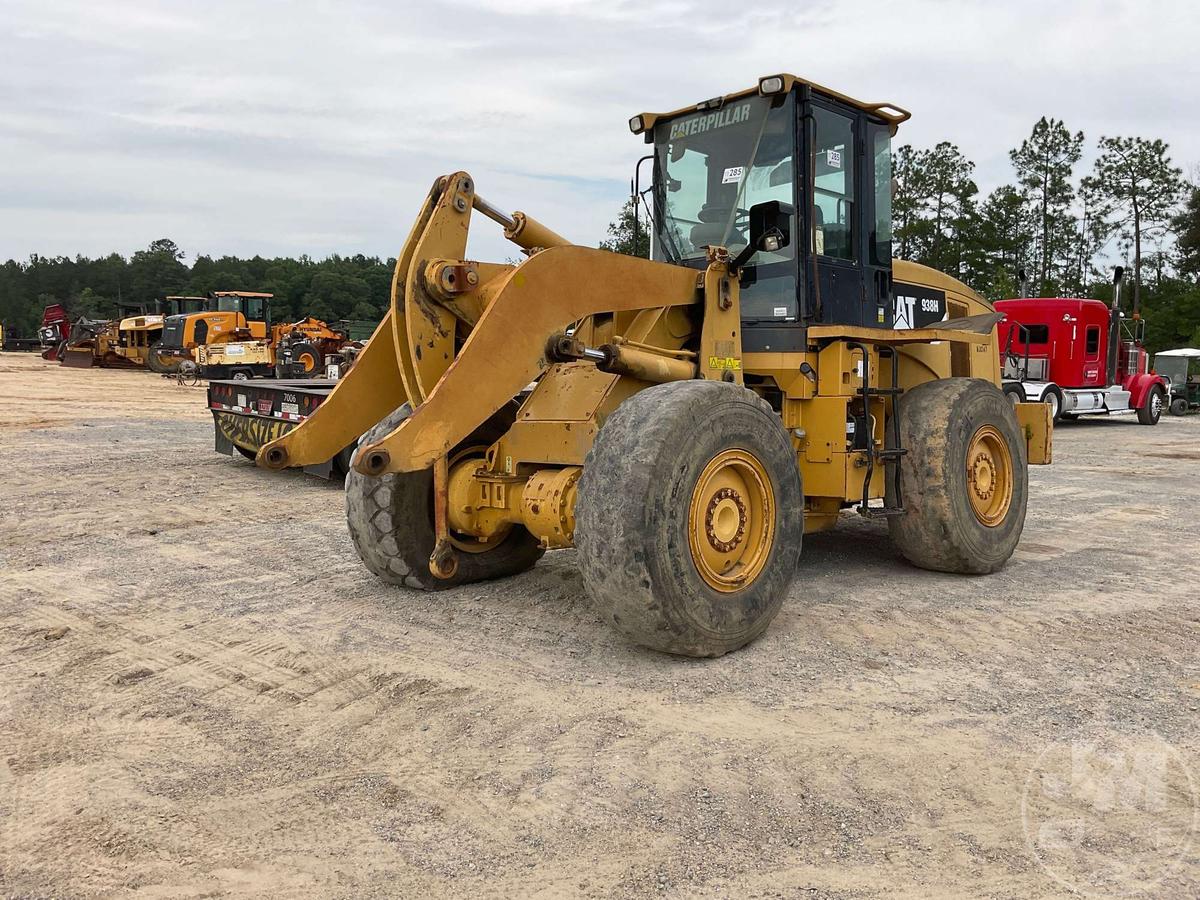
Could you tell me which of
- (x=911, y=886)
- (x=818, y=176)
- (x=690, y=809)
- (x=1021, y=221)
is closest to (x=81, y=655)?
(x=690, y=809)

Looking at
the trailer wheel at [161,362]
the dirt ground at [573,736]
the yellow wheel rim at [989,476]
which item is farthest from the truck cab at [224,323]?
the yellow wheel rim at [989,476]

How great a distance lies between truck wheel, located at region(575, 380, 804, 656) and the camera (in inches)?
165

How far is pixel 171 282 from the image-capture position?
97.7m

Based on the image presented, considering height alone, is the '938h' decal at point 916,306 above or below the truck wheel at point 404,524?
above

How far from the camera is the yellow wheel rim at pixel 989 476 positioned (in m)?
6.49

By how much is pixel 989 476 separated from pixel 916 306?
4.46 ft

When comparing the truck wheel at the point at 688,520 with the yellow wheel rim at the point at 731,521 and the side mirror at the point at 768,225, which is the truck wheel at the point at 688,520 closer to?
the yellow wheel rim at the point at 731,521

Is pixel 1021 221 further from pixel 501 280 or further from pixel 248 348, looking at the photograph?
pixel 501 280

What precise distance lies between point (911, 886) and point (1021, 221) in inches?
2255

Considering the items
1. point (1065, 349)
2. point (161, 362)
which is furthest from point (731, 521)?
point (161, 362)

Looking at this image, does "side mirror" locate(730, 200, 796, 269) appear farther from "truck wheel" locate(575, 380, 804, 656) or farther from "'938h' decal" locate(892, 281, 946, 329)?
"'938h' decal" locate(892, 281, 946, 329)

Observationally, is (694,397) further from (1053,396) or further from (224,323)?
(224,323)

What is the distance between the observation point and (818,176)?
6066 millimetres

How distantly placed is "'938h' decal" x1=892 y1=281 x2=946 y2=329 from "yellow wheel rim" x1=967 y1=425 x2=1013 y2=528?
96 cm
